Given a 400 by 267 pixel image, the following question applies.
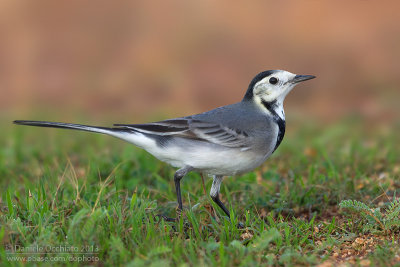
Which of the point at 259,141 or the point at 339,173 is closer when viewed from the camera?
the point at 259,141

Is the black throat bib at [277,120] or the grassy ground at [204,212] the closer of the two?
the grassy ground at [204,212]

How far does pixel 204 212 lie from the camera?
4.55m

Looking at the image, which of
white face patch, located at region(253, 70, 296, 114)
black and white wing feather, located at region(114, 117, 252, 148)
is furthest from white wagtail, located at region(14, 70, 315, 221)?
white face patch, located at region(253, 70, 296, 114)

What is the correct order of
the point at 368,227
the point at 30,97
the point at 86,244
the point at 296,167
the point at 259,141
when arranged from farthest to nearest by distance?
the point at 30,97, the point at 296,167, the point at 259,141, the point at 368,227, the point at 86,244

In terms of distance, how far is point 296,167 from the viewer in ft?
19.9

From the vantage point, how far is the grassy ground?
3479 millimetres

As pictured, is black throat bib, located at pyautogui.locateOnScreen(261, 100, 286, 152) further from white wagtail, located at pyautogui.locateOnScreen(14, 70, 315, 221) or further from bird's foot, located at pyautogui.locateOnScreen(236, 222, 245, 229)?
bird's foot, located at pyautogui.locateOnScreen(236, 222, 245, 229)

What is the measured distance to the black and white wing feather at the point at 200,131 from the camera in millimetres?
4348

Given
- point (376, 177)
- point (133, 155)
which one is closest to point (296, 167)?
point (376, 177)

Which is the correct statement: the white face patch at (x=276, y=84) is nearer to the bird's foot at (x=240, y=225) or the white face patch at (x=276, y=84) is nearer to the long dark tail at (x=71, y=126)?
the bird's foot at (x=240, y=225)

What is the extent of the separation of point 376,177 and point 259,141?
1.73 m

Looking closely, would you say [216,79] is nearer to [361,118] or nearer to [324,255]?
[361,118]

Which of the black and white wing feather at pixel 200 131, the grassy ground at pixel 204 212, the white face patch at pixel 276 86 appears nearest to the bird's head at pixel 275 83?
the white face patch at pixel 276 86

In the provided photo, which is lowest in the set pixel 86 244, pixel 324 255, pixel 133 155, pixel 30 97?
pixel 324 255
